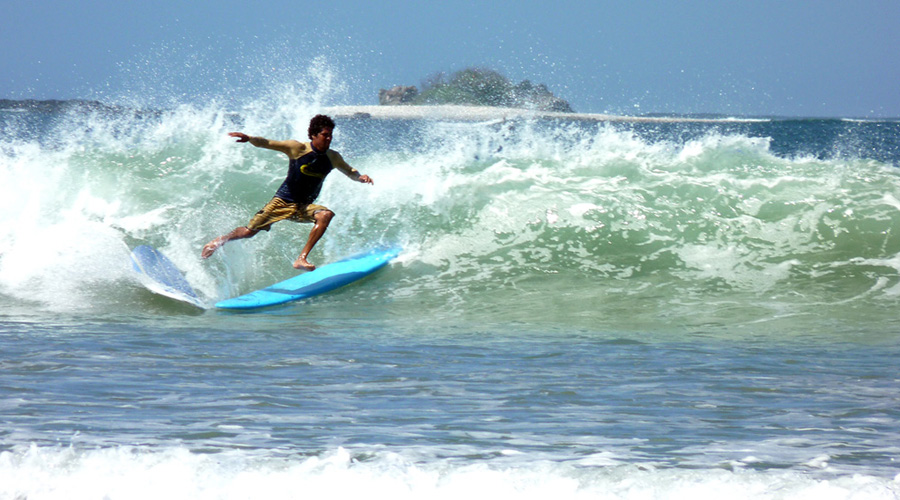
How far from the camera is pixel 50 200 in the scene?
10406mm

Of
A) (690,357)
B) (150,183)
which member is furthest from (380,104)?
(690,357)

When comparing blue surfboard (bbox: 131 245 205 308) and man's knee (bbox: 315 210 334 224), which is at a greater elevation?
man's knee (bbox: 315 210 334 224)

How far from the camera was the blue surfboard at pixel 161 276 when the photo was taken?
7500 millimetres

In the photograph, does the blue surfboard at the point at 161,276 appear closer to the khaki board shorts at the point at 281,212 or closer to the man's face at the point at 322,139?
the khaki board shorts at the point at 281,212

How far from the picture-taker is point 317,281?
8117 millimetres

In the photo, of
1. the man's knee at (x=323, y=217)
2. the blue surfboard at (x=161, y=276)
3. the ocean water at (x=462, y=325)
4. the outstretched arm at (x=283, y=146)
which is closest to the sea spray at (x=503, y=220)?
the ocean water at (x=462, y=325)

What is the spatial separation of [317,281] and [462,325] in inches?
72.1

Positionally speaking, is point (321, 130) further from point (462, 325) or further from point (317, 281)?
point (462, 325)

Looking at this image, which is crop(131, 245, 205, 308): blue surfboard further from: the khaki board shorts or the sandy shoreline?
the sandy shoreline

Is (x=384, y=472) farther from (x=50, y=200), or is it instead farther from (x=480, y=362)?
(x=50, y=200)

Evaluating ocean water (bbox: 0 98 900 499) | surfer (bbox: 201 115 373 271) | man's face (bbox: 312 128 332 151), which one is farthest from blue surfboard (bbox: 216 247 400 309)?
man's face (bbox: 312 128 332 151)

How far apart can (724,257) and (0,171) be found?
27.5 feet

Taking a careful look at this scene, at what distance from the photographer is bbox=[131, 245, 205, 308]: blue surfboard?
295 inches

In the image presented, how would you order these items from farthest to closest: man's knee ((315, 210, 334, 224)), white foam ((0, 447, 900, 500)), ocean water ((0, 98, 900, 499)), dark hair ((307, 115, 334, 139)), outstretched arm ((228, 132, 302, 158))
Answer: man's knee ((315, 210, 334, 224)), dark hair ((307, 115, 334, 139)), outstretched arm ((228, 132, 302, 158)), ocean water ((0, 98, 900, 499)), white foam ((0, 447, 900, 500))
